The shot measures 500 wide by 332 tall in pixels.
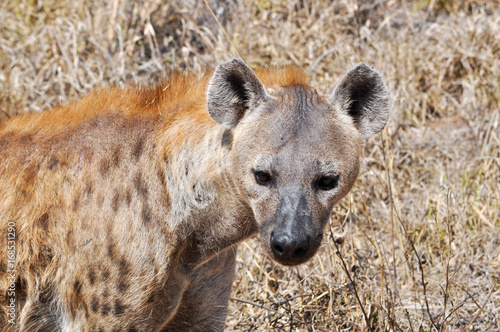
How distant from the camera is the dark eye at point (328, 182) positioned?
8.93ft

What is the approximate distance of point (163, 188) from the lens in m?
2.90

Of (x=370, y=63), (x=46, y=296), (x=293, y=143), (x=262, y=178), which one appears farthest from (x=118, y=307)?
(x=370, y=63)

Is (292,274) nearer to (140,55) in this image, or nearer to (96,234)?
(96,234)

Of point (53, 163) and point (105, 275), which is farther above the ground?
point (53, 163)

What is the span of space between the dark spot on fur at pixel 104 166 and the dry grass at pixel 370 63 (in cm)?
159

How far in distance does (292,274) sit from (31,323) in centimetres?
178

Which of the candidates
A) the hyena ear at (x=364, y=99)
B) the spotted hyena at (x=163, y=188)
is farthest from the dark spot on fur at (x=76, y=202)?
the hyena ear at (x=364, y=99)

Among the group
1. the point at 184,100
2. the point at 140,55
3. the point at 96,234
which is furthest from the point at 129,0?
the point at 96,234

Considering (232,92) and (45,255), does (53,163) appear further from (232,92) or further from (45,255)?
(232,92)

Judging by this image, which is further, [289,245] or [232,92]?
[232,92]

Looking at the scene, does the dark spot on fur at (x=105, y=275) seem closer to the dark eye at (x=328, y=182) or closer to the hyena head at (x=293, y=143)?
the hyena head at (x=293, y=143)

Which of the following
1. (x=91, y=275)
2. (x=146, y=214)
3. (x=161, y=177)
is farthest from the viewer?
(x=161, y=177)

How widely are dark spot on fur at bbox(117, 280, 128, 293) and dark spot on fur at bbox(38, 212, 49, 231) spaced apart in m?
0.43

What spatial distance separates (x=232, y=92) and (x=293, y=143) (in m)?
0.38
